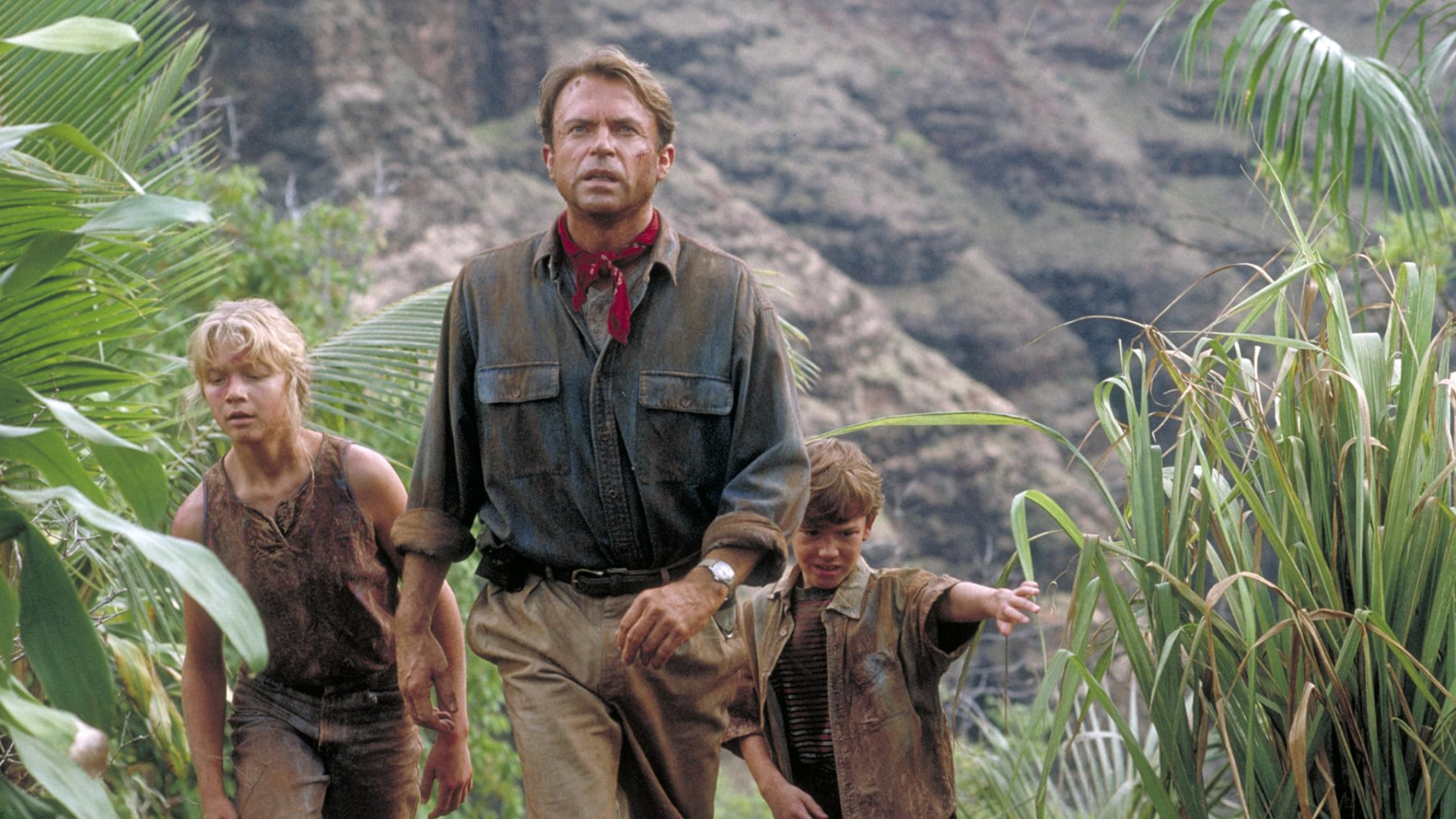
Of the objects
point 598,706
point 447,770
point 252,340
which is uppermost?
point 252,340

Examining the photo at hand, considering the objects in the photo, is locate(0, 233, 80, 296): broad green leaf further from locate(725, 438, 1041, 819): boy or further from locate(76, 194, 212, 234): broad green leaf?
locate(725, 438, 1041, 819): boy

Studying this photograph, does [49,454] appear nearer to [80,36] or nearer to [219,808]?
[80,36]

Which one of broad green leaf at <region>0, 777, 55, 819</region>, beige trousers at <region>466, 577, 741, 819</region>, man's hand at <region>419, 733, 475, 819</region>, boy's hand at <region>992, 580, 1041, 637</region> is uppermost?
broad green leaf at <region>0, 777, 55, 819</region>

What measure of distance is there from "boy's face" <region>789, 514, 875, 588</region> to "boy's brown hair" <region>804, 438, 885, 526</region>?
0.01 meters

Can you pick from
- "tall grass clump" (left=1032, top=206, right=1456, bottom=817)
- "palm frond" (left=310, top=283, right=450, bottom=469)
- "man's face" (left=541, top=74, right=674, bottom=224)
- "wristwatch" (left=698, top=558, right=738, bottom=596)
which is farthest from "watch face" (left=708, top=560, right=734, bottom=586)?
"palm frond" (left=310, top=283, right=450, bottom=469)

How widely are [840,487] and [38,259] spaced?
4.45 ft

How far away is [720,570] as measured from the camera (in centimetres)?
200

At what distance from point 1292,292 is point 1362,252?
17.1 metres

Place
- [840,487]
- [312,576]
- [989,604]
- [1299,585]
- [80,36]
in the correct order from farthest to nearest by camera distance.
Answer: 1. [840,487]
2. [312,576]
3. [989,604]
4. [1299,585]
5. [80,36]

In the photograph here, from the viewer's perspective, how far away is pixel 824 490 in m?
2.52

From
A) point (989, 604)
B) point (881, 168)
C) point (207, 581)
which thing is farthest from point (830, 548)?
point (881, 168)

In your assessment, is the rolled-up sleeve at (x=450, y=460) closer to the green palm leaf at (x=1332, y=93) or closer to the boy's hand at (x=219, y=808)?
the boy's hand at (x=219, y=808)

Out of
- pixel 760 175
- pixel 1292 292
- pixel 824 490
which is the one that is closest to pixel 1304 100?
pixel 824 490

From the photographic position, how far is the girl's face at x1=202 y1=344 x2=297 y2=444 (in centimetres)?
235
